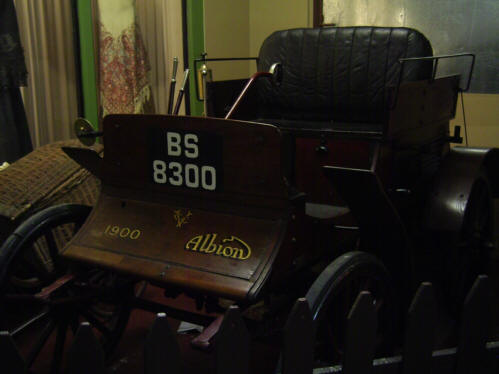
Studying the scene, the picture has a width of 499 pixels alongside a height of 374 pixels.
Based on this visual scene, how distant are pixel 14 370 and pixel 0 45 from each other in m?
2.34

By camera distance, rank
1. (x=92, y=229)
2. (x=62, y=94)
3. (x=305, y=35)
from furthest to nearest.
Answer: (x=62, y=94), (x=305, y=35), (x=92, y=229)

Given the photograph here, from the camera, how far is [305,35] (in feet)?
11.3

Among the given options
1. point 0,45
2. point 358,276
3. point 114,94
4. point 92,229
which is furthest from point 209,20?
point 358,276

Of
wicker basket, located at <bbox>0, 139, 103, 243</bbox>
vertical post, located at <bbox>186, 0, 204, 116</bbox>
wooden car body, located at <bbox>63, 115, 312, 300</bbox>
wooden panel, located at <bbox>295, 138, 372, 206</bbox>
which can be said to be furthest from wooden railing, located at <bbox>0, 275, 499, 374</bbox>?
vertical post, located at <bbox>186, 0, 204, 116</bbox>

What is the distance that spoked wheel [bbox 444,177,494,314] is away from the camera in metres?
2.68

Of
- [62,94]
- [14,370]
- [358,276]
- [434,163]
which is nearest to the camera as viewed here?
[14,370]

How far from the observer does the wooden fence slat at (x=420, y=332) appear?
157 centimetres

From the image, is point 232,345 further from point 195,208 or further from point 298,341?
point 195,208

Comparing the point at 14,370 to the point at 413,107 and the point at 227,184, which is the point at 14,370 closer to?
the point at 227,184

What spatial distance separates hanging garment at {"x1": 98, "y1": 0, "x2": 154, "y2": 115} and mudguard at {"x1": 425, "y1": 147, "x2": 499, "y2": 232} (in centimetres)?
208

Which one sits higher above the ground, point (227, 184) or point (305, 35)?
point (305, 35)

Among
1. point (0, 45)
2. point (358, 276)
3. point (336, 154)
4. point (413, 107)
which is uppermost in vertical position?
point (0, 45)

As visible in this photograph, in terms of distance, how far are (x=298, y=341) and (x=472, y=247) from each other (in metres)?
1.68

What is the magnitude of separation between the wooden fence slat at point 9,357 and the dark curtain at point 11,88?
7.18 ft
